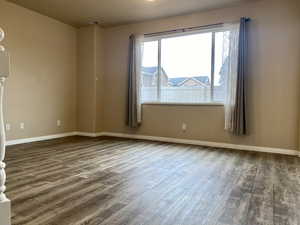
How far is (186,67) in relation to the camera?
478 cm

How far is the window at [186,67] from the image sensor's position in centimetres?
446

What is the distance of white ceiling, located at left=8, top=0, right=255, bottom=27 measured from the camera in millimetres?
4141

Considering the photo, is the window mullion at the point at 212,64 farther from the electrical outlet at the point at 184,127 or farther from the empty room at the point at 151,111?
the electrical outlet at the point at 184,127

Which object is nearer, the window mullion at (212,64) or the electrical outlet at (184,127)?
the window mullion at (212,64)

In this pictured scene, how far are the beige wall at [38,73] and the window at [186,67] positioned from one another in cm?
187

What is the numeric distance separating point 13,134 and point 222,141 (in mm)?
4011

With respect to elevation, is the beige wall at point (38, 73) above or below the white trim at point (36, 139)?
above

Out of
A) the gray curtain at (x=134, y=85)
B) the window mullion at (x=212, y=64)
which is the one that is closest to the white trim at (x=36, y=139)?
the gray curtain at (x=134, y=85)

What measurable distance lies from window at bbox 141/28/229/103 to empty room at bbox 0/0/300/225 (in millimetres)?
22

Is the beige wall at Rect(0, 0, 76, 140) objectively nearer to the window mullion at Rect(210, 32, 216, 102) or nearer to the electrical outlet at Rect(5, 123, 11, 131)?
the electrical outlet at Rect(5, 123, 11, 131)

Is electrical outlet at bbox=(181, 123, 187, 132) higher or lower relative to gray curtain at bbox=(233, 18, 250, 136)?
lower

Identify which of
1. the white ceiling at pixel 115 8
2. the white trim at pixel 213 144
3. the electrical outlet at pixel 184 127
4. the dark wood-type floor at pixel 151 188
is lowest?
the dark wood-type floor at pixel 151 188

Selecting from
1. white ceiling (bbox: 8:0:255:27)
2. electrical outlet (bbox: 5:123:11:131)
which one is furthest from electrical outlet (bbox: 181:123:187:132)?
electrical outlet (bbox: 5:123:11:131)

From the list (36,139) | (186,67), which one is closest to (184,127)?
(186,67)
